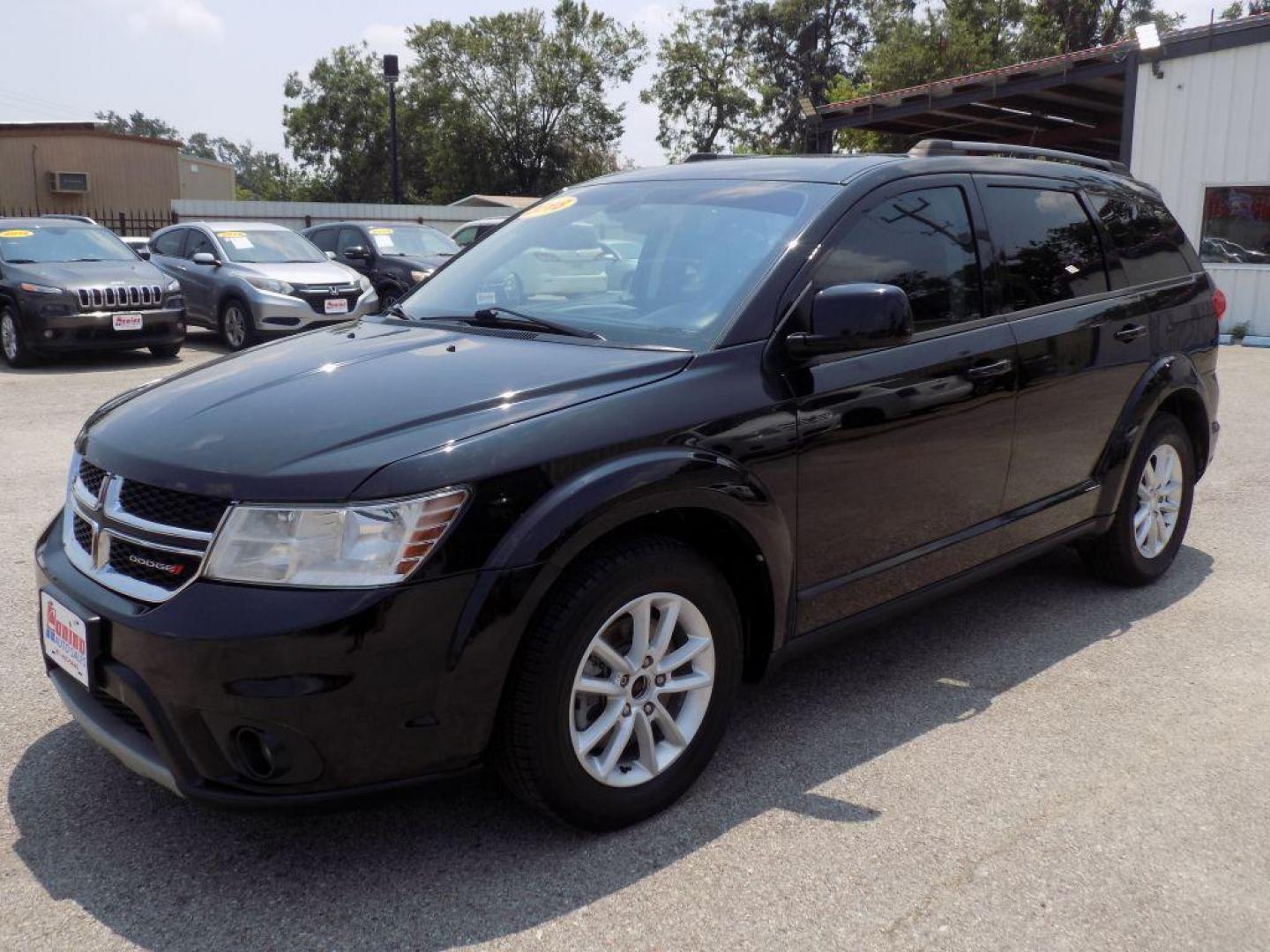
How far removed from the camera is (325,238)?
16766 mm

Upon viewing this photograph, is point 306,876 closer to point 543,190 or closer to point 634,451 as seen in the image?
point 634,451

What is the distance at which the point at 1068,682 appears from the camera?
3.99m

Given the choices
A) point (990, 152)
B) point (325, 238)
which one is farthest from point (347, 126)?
point (990, 152)

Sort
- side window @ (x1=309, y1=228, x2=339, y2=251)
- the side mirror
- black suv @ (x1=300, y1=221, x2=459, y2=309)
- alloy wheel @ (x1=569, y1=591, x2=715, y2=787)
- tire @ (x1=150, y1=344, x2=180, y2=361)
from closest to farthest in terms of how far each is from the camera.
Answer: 1. alloy wheel @ (x1=569, y1=591, x2=715, y2=787)
2. the side mirror
3. tire @ (x1=150, y1=344, x2=180, y2=361)
4. black suv @ (x1=300, y1=221, x2=459, y2=309)
5. side window @ (x1=309, y1=228, x2=339, y2=251)

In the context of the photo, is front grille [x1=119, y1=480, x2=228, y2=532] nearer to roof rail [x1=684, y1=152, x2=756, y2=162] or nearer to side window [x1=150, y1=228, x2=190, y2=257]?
roof rail [x1=684, y1=152, x2=756, y2=162]

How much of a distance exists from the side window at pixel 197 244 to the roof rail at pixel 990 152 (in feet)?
37.4

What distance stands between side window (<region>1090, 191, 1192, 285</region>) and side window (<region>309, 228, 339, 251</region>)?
1331 cm

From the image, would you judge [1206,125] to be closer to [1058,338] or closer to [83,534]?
[1058,338]

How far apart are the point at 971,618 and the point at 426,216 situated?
2734 cm

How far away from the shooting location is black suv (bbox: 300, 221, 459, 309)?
50.0 feet

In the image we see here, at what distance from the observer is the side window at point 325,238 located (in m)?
16.6

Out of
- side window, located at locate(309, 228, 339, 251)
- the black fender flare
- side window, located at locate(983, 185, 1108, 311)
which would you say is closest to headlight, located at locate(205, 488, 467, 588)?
side window, located at locate(983, 185, 1108, 311)

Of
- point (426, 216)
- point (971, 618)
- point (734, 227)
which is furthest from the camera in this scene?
point (426, 216)

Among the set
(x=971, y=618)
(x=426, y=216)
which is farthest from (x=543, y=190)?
(x=971, y=618)
